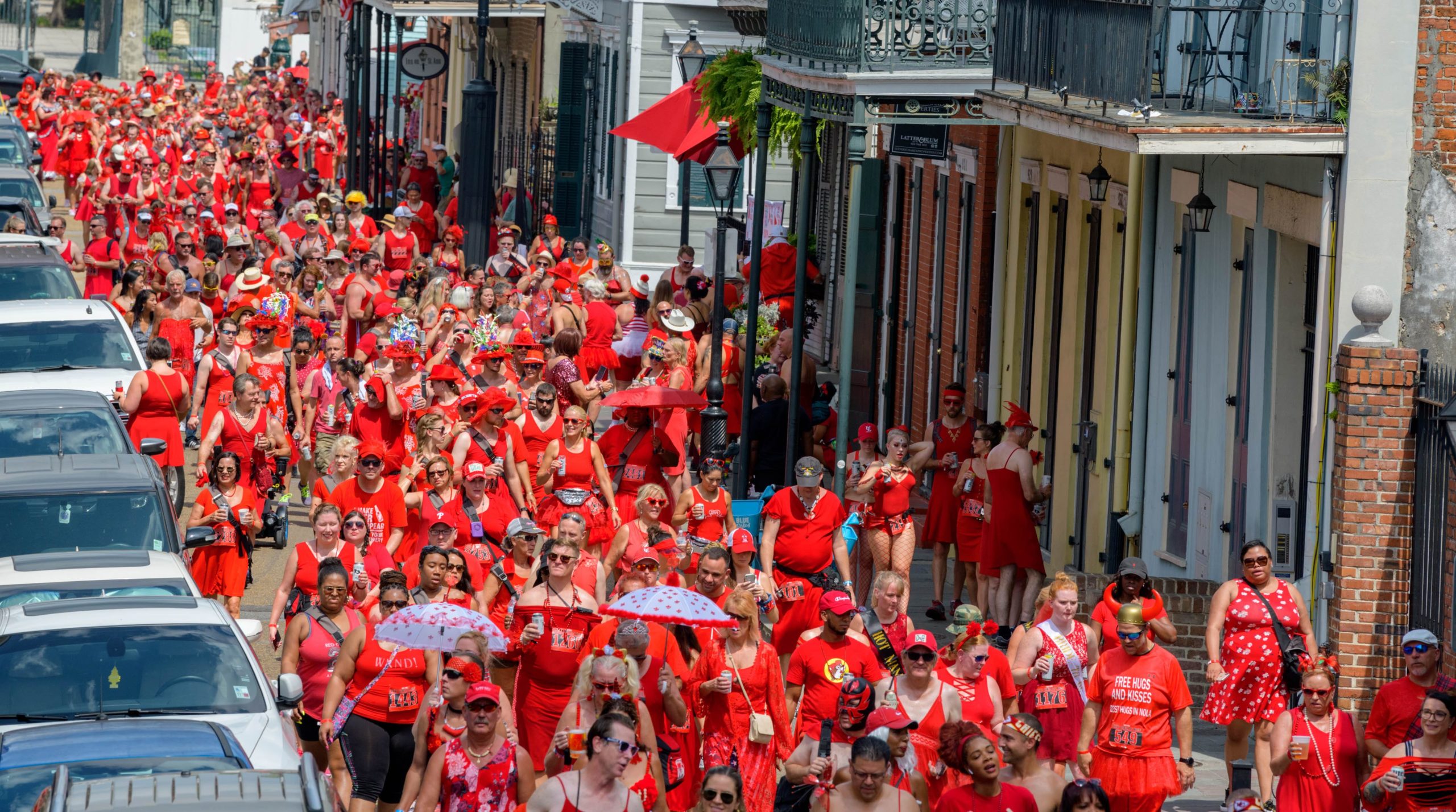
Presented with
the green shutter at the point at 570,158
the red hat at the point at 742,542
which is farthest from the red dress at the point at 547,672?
the green shutter at the point at 570,158

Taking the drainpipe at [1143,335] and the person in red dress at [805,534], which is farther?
the drainpipe at [1143,335]

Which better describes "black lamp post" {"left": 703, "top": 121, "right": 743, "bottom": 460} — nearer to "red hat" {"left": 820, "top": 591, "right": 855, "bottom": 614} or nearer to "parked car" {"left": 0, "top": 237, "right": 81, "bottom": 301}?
"parked car" {"left": 0, "top": 237, "right": 81, "bottom": 301}

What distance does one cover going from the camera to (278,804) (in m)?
7.22

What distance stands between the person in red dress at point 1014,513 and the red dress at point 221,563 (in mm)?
4934

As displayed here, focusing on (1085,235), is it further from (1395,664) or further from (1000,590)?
(1395,664)

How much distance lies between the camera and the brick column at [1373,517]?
41.1 ft

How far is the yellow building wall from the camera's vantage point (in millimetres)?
16875

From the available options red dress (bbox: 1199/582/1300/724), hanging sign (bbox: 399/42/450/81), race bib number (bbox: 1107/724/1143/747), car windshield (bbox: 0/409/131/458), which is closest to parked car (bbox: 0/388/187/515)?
car windshield (bbox: 0/409/131/458)

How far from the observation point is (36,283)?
70.0 ft

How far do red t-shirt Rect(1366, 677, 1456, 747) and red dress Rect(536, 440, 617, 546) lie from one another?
18.0ft

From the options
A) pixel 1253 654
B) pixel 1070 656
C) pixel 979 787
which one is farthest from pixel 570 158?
pixel 979 787

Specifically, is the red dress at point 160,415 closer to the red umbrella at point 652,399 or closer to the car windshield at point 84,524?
the red umbrella at point 652,399

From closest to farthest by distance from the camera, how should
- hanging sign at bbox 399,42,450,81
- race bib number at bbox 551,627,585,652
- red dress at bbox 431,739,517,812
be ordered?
red dress at bbox 431,739,517,812, race bib number at bbox 551,627,585,652, hanging sign at bbox 399,42,450,81

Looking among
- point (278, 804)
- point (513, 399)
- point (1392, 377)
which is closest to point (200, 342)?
point (513, 399)
